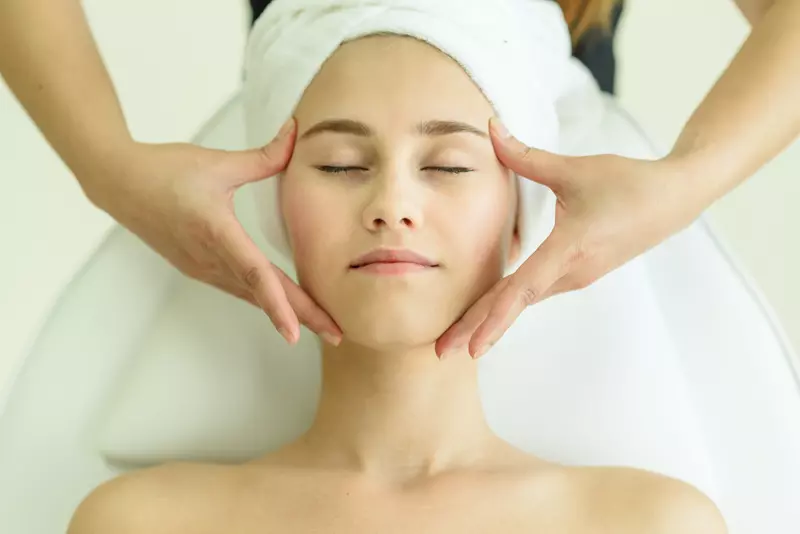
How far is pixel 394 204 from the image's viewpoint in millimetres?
729

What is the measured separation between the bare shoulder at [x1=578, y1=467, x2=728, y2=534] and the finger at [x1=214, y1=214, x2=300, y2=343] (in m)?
0.38

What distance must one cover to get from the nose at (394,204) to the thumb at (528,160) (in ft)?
0.34

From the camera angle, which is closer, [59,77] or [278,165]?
[278,165]

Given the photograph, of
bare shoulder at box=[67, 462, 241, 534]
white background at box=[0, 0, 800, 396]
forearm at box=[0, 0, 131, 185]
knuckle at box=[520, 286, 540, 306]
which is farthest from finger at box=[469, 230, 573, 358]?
white background at box=[0, 0, 800, 396]

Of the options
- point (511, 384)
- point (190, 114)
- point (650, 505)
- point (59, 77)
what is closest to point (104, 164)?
point (59, 77)

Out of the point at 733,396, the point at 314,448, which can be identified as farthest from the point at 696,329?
the point at 314,448

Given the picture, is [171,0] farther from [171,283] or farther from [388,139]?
[388,139]

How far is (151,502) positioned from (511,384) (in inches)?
19.1

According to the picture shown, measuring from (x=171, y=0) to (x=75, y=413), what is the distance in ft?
3.61

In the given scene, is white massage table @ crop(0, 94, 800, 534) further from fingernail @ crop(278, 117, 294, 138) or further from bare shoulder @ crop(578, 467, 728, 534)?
fingernail @ crop(278, 117, 294, 138)

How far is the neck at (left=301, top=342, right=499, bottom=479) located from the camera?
33.9 inches

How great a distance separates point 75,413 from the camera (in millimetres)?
1026

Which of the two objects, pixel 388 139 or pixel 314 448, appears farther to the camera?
pixel 314 448

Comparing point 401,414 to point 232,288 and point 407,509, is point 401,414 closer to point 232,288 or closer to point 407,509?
point 407,509
